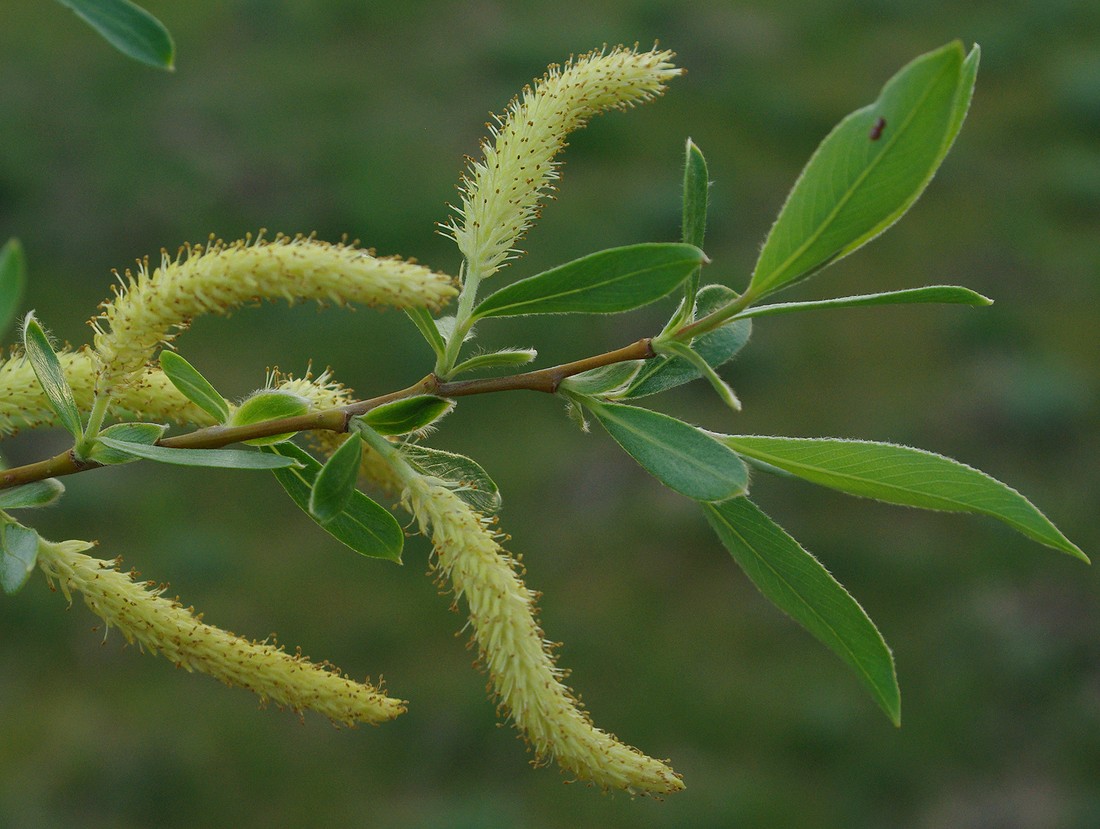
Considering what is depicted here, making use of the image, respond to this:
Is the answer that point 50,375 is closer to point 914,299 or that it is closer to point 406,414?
point 406,414

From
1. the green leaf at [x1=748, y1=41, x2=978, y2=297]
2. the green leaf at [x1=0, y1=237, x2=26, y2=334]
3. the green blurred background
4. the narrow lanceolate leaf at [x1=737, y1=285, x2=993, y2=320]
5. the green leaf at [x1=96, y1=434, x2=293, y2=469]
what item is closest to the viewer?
the green leaf at [x1=0, y1=237, x2=26, y2=334]

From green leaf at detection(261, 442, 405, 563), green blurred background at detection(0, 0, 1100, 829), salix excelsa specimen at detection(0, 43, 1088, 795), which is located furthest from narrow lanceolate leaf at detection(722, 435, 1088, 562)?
green blurred background at detection(0, 0, 1100, 829)

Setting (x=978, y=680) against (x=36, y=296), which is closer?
(x=978, y=680)

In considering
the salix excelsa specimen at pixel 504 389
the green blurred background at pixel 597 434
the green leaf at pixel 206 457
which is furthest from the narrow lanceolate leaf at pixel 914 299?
the green blurred background at pixel 597 434

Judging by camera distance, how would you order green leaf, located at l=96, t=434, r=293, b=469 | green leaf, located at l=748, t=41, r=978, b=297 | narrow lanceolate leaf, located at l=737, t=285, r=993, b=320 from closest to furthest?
green leaf, located at l=748, t=41, r=978, b=297 → green leaf, located at l=96, t=434, r=293, b=469 → narrow lanceolate leaf, located at l=737, t=285, r=993, b=320

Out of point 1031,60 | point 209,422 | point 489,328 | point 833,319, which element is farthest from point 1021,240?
point 209,422

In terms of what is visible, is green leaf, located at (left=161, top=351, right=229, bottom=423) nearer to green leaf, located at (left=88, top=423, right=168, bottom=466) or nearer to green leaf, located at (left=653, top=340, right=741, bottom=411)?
green leaf, located at (left=88, top=423, right=168, bottom=466)

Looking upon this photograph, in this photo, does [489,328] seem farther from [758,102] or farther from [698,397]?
[758,102]

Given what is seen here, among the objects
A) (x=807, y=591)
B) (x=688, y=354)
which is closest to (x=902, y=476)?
(x=807, y=591)
